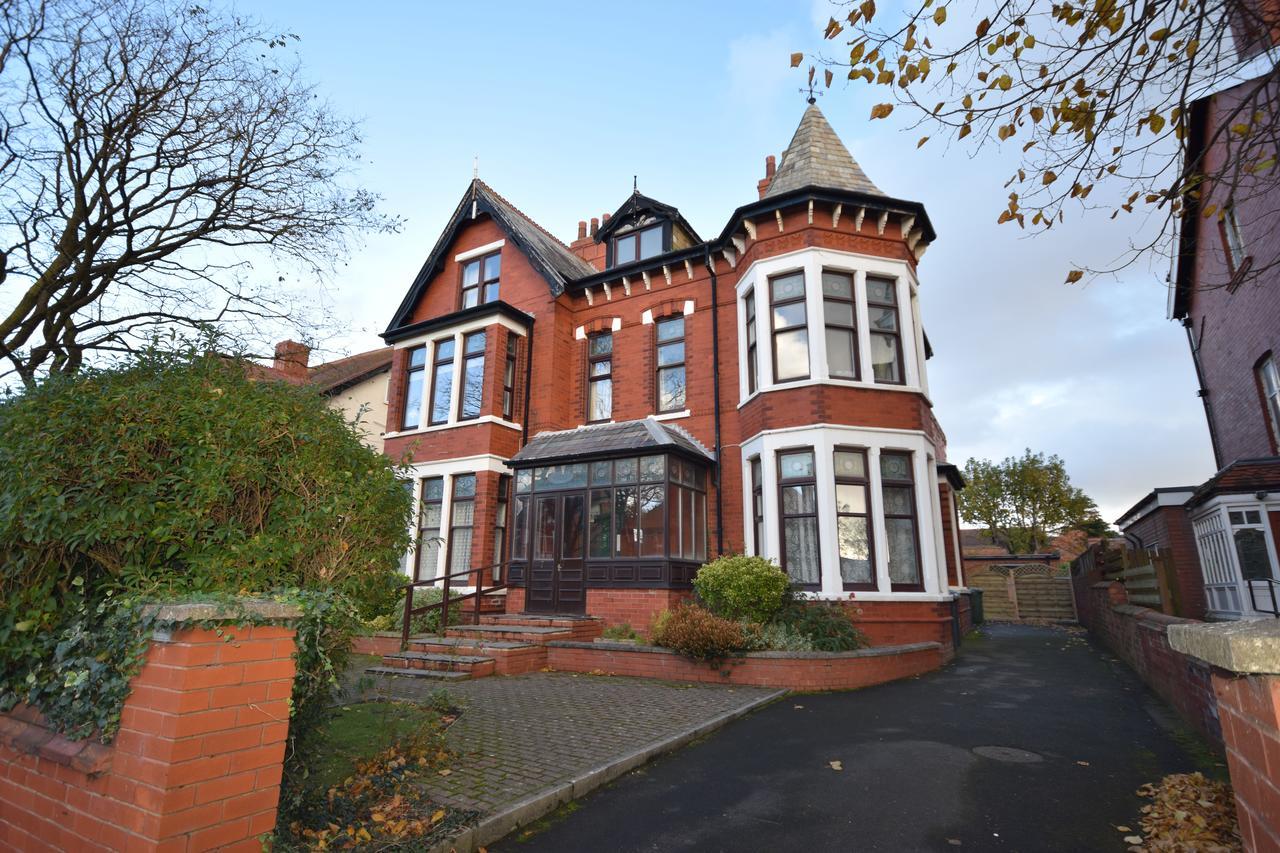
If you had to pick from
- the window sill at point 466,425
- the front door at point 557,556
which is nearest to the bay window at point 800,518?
the front door at point 557,556

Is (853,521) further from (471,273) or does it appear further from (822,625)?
(471,273)

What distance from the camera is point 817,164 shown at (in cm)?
1373

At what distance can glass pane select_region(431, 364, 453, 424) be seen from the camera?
16.9m

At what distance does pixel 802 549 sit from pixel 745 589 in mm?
2190

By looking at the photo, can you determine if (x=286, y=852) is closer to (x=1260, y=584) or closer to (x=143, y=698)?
(x=143, y=698)

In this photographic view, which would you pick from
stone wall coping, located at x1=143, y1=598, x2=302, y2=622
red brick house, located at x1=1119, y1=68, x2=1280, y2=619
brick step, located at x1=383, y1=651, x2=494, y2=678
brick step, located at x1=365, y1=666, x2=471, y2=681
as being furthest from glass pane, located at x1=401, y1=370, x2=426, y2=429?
red brick house, located at x1=1119, y1=68, x2=1280, y2=619

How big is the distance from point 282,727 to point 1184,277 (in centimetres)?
2203

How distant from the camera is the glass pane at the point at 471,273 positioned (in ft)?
61.2

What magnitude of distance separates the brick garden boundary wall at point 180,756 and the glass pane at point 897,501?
11.1m

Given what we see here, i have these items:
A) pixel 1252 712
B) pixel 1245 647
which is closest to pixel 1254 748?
pixel 1252 712

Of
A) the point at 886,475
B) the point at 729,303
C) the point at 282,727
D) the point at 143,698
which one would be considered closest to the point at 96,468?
the point at 143,698

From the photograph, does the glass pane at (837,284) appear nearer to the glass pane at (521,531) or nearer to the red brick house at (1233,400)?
the red brick house at (1233,400)

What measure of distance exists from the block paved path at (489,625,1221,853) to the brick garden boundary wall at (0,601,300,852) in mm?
1834

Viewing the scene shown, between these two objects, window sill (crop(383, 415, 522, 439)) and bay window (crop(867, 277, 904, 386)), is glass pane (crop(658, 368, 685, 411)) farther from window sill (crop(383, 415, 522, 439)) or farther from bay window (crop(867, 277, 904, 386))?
bay window (crop(867, 277, 904, 386))
